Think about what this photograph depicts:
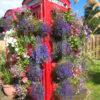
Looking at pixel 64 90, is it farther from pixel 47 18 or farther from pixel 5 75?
pixel 47 18

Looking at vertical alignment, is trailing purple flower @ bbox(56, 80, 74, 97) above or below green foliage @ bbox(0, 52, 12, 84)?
below

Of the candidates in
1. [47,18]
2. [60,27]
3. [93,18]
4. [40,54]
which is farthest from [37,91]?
[93,18]

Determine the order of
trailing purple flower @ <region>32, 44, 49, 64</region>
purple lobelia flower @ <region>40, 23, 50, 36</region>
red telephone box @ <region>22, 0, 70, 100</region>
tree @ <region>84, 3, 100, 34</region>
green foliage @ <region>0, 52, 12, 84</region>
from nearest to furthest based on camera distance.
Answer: trailing purple flower @ <region>32, 44, 49, 64</region> < purple lobelia flower @ <region>40, 23, 50, 36</region> < red telephone box @ <region>22, 0, 70, 100</region> < green foliage @ <region>0, 52, 12, 84</region> < tree @ <region>84, 3, 100, 34</region>

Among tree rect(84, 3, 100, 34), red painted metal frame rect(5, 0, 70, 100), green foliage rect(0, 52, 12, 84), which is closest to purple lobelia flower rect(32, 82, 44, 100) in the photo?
red painted metal frame rect(5, 0, 70, 100)

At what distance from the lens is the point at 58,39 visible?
7.50 metres

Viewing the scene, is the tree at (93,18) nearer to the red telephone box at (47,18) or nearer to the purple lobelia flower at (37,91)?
the red telephone box at (47,18)

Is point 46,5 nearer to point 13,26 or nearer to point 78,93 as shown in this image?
point 13,26

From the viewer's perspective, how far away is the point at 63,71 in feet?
23.9

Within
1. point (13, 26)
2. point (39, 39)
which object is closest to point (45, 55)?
point (39, 39)

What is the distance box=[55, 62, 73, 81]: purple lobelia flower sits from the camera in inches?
287

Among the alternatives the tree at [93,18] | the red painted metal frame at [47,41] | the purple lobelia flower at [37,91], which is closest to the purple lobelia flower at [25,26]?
the red painted metal frame at [47,41]

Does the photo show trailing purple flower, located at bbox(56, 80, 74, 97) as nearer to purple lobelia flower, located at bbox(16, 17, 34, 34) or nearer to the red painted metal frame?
the red painted metal frame

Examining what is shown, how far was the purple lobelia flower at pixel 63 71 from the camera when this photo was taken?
23.9 feet

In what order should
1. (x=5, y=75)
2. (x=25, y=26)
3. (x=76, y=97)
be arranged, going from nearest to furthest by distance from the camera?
(x=25, y=26) → (x=76, y=97) → (x=5, y=75)
